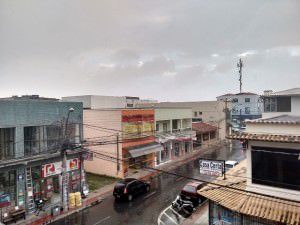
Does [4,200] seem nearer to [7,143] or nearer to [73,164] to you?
[7,143]

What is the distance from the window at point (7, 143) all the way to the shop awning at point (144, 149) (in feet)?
50.5

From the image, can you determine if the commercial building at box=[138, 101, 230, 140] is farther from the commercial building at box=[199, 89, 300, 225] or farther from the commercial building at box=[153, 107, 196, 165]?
the commercial building at box=[199, 89, 300, 225]

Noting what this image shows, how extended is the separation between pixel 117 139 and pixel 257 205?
2220cm

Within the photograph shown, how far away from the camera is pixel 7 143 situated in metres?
23.5

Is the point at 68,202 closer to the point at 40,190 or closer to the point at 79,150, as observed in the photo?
the point at 40,190

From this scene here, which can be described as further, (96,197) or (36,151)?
(96,197)

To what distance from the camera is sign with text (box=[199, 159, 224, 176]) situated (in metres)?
19.3

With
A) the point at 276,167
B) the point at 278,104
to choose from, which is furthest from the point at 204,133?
the point at 276,167

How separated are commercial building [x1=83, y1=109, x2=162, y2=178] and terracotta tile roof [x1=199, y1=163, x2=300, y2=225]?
61.1ft

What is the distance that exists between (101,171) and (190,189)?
14487mm

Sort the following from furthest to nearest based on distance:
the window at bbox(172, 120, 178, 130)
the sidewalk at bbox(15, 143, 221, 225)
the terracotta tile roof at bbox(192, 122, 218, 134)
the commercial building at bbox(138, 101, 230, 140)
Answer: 1. the commercial building at bbox(138, 101, 230, 140)
2. the terracotta tile roof at bbox(192, 122, 218, 134)
3. the window at bbox(172, 120, 178, 130)
4. the sidewalk at bbox(15, 143, 221, 225)

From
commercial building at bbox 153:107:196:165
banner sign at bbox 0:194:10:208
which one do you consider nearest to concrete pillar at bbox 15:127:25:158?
banner sign at bbox 0:194:10:208

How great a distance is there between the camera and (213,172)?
19609 millimetres

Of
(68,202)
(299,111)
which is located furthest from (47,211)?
(299,111)
